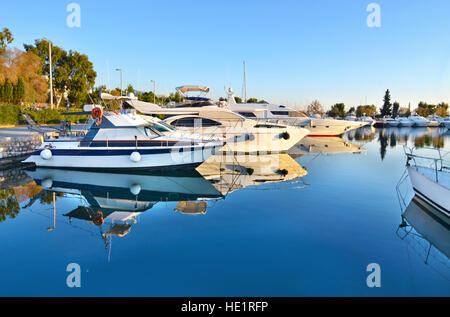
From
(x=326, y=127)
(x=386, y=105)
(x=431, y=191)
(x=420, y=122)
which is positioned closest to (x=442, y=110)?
(x=386, y=105)

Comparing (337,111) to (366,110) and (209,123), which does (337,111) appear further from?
(209,123)

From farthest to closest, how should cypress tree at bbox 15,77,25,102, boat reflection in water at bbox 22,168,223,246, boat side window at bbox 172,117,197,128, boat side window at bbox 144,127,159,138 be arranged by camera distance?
cypress tree at bbox 15,77,25,102 → boat side window at bbox 172,117,197,128 → boat side window at bbox 144,127,159,138 → boat reflection in water at bbox 22,168,223,246

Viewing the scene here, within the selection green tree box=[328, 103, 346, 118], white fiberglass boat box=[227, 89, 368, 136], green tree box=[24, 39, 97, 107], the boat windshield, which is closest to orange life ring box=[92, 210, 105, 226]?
the boat windshield

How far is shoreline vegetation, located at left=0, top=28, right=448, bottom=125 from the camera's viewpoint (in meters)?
29.6

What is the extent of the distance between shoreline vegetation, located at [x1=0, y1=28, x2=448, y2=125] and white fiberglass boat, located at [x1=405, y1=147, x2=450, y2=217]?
14.3 m

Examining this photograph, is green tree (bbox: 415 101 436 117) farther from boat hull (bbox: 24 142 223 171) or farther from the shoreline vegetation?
boat hull (bbox: 24 142 223 171)

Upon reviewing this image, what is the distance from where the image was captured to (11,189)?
10781 millimetres

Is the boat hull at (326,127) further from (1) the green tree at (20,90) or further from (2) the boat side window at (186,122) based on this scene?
(1) the green tree at (20,90)

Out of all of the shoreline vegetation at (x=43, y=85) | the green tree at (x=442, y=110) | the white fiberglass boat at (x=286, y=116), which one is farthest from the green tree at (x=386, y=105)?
the white fiberglass boat at (x=286, y=116)

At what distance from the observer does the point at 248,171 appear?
46.5 feet

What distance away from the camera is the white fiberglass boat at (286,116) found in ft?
76.8

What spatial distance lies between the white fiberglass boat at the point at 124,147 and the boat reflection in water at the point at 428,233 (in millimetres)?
7921
